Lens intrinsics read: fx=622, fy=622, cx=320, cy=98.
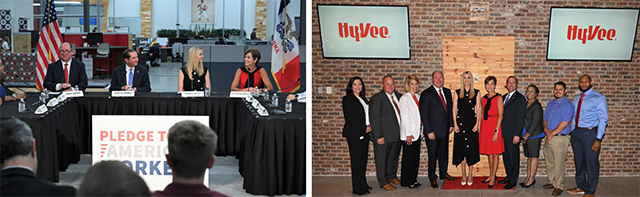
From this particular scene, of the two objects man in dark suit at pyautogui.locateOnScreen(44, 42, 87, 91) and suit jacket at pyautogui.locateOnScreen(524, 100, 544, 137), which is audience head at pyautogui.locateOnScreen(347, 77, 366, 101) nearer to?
suit jacket at pyautogui.locateOnScreen(524, 100, 544, 137)

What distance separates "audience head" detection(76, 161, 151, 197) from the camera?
167 centimetres

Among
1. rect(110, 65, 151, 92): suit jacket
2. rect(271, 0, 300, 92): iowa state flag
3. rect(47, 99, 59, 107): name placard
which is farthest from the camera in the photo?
rect(271, 0, 300, 92): iowa state flag

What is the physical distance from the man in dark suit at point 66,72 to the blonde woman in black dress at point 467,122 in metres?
4.61

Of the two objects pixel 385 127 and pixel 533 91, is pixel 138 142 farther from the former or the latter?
A: pixel 533 91

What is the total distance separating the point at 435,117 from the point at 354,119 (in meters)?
1.20

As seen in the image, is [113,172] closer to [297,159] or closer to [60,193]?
[60,193]

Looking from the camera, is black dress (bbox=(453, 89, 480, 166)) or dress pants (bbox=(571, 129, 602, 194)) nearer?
dress pants (bbox=(571, 129, 602, 194))

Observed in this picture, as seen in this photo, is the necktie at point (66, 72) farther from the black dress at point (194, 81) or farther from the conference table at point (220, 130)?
the black dress at point (194, 81)

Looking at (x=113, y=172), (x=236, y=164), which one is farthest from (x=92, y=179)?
(x=236, y=164)

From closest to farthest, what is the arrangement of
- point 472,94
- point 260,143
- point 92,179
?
point 92,179 → point 260,143 → point 472,94

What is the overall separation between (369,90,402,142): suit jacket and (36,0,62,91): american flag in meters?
5.64

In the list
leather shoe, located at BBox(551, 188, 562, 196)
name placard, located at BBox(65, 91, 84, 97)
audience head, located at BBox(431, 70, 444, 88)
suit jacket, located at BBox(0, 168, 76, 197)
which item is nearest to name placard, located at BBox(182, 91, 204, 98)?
name placard, located at BBox(65, 91, 84, 97)

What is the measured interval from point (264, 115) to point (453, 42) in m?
3.96

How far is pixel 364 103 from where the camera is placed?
7.41 metres
